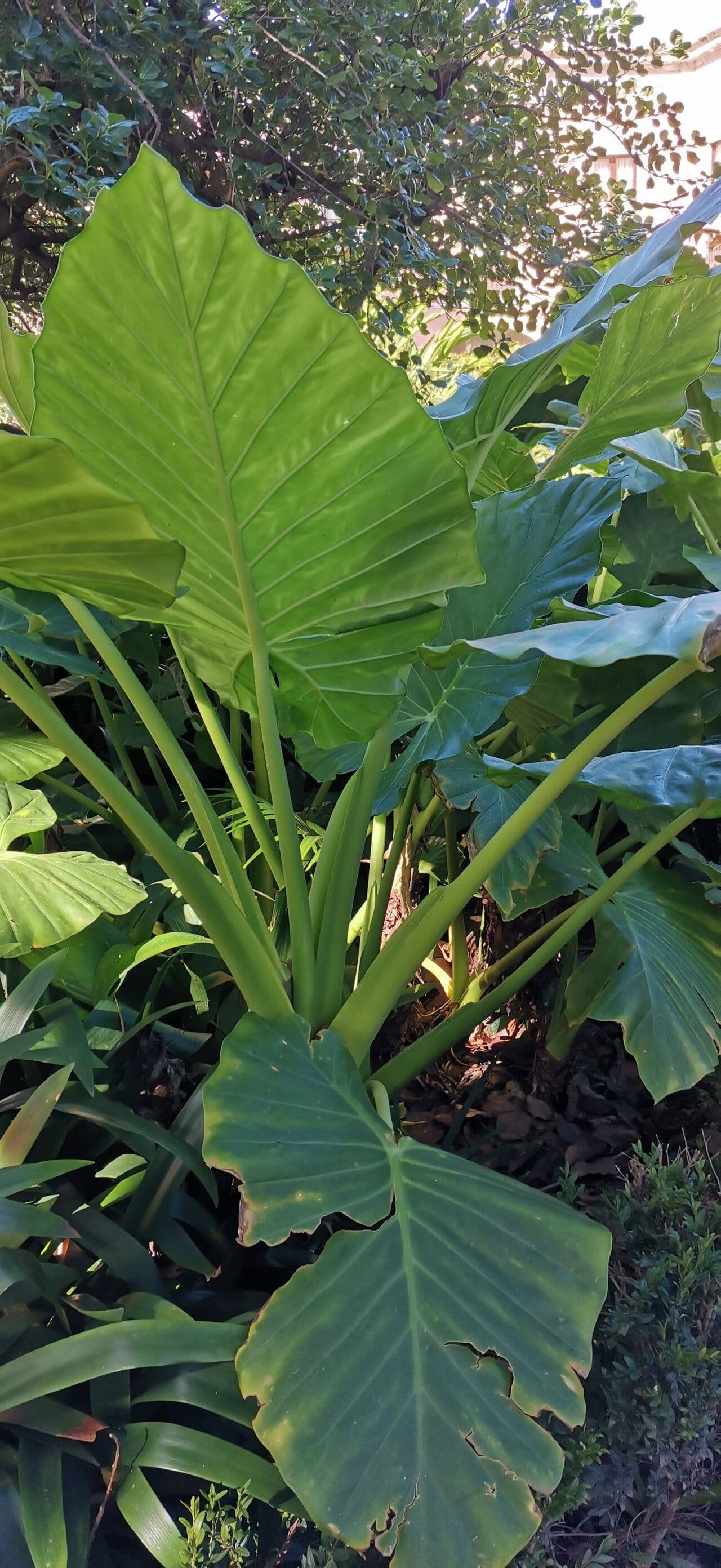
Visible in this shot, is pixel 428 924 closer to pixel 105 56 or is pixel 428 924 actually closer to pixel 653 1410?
pixel 653 1410

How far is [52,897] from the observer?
985mm

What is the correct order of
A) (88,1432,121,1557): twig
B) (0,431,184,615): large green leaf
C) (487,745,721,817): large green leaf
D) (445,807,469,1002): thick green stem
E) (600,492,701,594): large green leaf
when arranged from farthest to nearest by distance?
(445,807,469,1002): thick green stem < (600,492,701,594): large green leaf < (487,745,721,817): large green leaf < (88,1432,121,1557): twig < (0,431,184,615): large green leaf

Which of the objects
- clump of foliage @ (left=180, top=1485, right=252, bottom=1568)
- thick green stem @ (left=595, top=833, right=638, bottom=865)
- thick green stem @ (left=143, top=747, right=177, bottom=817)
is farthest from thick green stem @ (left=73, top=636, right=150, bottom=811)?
clump of foliage @ (left=180, top=1485, right=252, bottom=1568)

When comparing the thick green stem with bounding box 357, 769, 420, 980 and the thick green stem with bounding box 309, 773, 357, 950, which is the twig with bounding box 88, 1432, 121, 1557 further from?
the thick green stem with bounding box 357, 769, 420, 980

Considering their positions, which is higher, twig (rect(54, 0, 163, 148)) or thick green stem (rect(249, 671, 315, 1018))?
twig (rect(54, 0, 163, 148))

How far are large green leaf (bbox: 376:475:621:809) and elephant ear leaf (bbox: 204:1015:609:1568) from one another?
1.27 feet

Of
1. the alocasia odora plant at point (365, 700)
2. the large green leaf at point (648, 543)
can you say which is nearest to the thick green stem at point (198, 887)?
the alocasia odora plant at point (365, 700)

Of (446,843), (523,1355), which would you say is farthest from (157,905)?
(523,1355)

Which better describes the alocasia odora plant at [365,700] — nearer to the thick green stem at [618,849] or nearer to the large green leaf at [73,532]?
the large green leaf at [73,532]

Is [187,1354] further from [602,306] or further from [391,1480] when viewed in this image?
[602,306]

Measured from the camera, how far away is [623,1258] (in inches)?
38.7

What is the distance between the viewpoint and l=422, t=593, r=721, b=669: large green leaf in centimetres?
57

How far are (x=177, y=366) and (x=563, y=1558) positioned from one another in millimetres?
1100

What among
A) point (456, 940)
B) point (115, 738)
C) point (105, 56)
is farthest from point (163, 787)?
point (105, 56)
